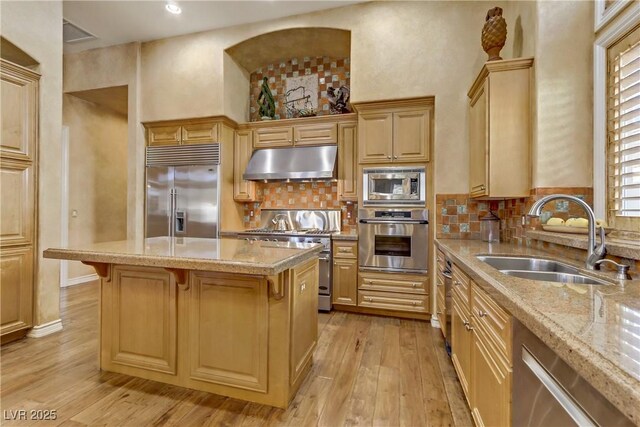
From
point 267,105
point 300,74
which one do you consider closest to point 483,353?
point 267,105

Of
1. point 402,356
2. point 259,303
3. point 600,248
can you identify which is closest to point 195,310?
point 259,303

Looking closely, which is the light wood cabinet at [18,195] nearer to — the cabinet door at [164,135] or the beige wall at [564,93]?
the cabinet door at [164,135]

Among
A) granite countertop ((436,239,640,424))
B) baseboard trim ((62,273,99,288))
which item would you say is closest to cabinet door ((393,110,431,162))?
granite countertop ((436,239,640,424))

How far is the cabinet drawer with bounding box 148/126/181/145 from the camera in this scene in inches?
166

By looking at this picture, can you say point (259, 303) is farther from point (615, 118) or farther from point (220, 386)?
point (615, 118)

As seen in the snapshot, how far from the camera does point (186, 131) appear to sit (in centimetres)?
419

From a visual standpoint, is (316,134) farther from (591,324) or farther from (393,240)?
(591,324)

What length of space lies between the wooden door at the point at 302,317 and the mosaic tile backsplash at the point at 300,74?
9.19ft

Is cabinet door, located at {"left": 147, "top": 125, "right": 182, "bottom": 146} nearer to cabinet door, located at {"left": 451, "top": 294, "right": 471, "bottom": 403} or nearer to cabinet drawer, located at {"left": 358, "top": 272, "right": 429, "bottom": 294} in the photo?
cabinet drawer, located at {"left": 358, "top": 272, "right": 429, "bottom": 294}

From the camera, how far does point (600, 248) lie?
1444 millimetres

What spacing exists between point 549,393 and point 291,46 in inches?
170

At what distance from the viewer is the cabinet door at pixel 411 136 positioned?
131 inches

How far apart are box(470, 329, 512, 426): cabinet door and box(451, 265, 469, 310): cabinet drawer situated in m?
0.23

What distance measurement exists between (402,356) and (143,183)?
3971 millimetres
